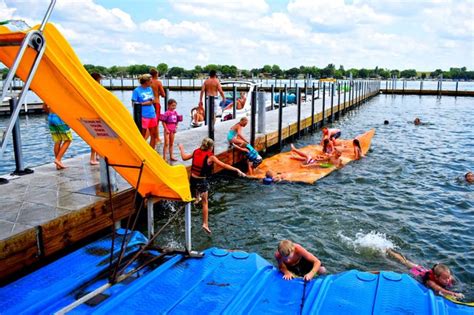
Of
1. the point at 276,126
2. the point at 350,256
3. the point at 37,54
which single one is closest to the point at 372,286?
the point at 350,256

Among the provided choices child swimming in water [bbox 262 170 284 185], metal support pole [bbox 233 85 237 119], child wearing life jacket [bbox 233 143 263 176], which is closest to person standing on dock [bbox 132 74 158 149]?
child wearing life jacket [bbox 233 143 263 176]

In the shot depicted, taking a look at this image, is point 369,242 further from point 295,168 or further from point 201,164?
point 295,168

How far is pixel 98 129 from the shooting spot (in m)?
4.73

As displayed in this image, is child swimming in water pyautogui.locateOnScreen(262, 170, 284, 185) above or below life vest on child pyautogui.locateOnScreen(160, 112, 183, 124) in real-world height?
below

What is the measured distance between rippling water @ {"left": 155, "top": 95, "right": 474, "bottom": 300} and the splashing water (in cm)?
2

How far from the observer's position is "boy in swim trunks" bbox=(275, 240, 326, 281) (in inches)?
218

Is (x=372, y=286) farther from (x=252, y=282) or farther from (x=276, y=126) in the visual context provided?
(x=276, y=126)

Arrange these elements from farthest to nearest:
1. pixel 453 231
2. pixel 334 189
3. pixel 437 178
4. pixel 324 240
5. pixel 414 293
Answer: pixel 437 178, pixel 334 189, pixel 453 231, pixel 324 240, pixel 414 293

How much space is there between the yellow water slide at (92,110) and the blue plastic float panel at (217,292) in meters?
1.12

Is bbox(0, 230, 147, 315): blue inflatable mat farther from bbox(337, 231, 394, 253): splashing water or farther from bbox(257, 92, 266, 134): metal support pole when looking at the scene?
bbox(257, 92, 266, 134): metal support pole

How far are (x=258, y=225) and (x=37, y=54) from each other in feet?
18.9

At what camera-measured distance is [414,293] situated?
4.74 meters

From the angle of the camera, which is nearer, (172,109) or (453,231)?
(453,231)

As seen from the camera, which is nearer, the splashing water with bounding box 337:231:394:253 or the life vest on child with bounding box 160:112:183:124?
the splashing water with bounding box 337:231:394:253
